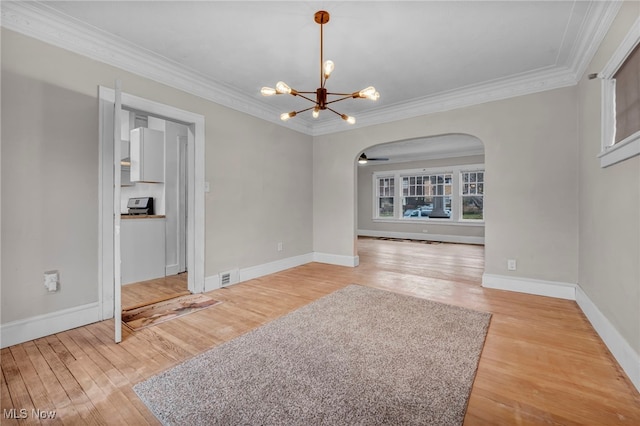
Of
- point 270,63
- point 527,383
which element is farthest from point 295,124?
point 527,383

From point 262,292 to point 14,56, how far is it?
3.13 meters

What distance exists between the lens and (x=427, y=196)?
8.47m

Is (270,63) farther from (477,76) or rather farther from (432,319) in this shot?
(432,319)

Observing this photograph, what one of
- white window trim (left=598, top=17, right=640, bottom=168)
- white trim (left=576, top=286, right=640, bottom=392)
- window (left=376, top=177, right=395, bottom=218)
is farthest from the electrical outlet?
window (left=376, top=177, right=395, bottom=218)

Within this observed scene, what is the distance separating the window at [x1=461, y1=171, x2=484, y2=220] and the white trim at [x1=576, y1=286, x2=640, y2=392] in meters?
5.38

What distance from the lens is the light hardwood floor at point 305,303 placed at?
145cm

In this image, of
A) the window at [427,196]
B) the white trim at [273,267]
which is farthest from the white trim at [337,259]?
the window at [427,196]

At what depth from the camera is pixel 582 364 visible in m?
1.87

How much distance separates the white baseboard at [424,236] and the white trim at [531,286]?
4.51 meters

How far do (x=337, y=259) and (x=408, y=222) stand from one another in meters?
4.57

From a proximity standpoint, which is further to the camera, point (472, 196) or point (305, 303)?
point (472, 196)

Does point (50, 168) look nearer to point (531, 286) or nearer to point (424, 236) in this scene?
point (531, 286)

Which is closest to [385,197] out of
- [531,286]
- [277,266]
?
[277,266]

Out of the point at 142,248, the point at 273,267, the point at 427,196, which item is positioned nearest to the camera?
the point at 142,248
